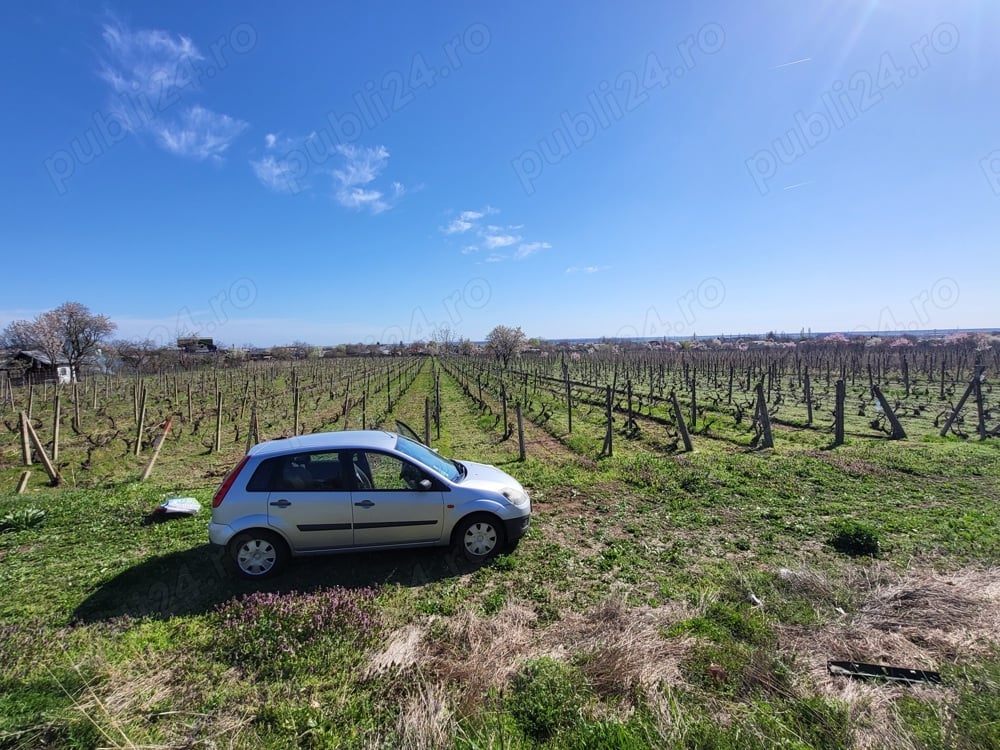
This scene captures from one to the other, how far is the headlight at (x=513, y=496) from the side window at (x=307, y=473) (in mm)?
1909

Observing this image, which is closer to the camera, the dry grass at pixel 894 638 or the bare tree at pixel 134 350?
the dry grass at pixel 894 638

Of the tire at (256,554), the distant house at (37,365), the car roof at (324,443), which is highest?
the distant house at (37,365)

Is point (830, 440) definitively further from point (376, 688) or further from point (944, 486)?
point (376, 688)

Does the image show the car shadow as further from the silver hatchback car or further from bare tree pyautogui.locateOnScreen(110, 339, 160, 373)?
bare tree pyautogui.locateOnScreen(110, 339, 160, 373)

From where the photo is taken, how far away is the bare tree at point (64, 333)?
4075 centimetres

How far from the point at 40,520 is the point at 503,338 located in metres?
49.0

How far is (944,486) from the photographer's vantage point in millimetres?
7406

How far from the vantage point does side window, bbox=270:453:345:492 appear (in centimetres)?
464

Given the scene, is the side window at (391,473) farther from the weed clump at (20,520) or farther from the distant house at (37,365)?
the distant house at (37,365)

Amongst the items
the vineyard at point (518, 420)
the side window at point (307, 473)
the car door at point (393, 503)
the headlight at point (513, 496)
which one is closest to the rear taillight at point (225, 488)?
the side window at point (307, 473)

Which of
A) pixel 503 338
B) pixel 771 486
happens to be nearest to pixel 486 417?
pixel 771 486

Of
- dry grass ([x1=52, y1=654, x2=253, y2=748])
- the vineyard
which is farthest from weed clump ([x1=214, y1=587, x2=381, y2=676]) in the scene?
the vineyard

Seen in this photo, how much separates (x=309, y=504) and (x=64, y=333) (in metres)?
57.8

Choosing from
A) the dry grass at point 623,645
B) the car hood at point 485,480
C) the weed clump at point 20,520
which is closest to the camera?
the dry grass at point 623,645
